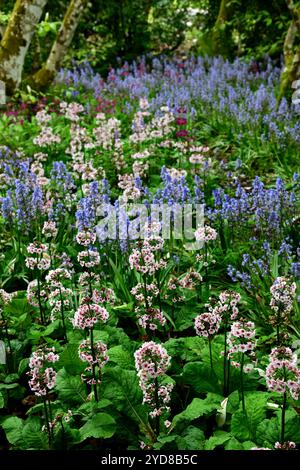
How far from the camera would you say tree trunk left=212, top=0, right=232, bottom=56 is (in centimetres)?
1160

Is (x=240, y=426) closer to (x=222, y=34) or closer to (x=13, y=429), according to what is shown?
(x=13, y=429)

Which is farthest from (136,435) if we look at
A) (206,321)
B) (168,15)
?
(168,15)

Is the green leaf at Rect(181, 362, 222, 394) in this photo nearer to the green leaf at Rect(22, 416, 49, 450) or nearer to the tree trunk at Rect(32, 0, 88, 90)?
the green leaf at Rect(22, 416, 49, 450)

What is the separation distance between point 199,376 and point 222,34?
411 inches

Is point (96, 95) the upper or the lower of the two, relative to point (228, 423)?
upper

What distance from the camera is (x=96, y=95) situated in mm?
9562

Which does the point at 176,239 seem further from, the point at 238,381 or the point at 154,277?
the point at 238,381

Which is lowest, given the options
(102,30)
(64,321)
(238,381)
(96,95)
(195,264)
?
(238,381)

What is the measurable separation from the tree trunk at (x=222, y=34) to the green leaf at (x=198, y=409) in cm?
1036

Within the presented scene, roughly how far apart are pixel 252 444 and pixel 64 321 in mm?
1532

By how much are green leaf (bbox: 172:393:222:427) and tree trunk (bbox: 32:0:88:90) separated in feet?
25.0

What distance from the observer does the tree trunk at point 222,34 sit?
1160 cm

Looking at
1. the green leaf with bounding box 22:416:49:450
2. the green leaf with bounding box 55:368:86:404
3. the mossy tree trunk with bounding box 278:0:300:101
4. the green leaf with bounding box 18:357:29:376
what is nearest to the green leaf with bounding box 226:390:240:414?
the green leaf with bounding box 55:368:86:404

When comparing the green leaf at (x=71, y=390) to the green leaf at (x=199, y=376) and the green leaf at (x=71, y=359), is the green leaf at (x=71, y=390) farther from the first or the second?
the green leaf at (x=199, y=376)
